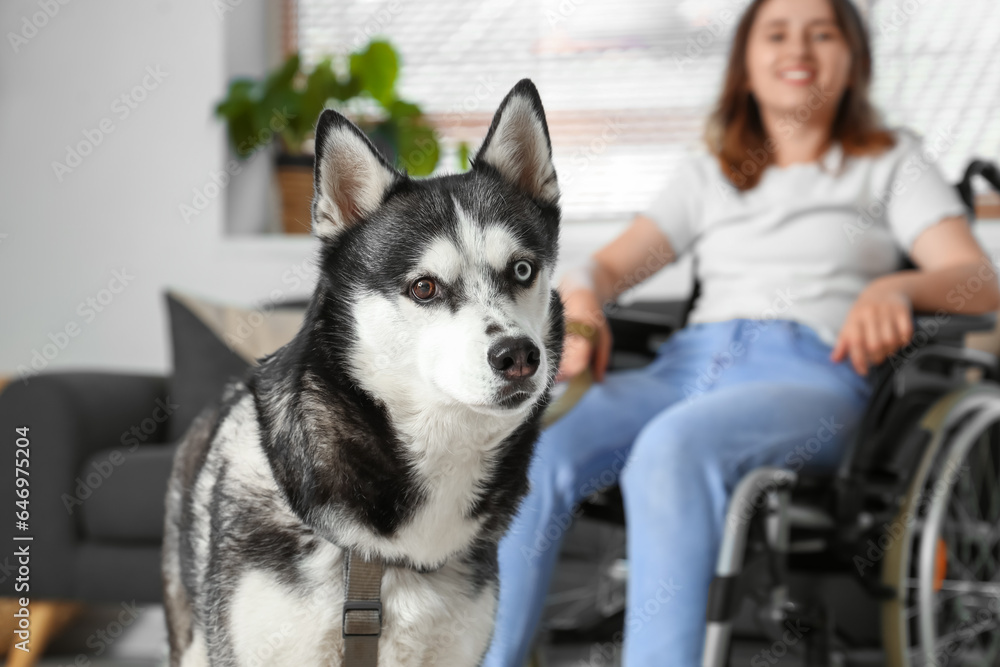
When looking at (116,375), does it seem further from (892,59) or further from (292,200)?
(892,59)

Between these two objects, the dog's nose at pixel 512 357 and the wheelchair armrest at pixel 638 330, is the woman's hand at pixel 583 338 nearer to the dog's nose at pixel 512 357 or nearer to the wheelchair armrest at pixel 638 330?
the wheelchair armrest at pixel 638 330

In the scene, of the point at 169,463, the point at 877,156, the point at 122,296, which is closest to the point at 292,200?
the point at 122,296

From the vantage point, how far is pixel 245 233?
3.26m

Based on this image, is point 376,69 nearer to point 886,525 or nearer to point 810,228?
point 810,228

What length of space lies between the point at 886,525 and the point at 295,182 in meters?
2.34

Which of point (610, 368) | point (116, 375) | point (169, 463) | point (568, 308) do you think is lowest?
point (169, 463)

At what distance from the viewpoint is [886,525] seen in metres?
1.57

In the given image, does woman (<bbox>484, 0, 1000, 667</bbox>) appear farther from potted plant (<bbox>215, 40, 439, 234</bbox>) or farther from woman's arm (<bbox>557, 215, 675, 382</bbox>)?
potted plant (<bbox>215, 40, 439, 234</bbox>)

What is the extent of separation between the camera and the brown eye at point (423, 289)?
3.35 ft

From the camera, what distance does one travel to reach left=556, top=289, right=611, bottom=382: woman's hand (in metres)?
1.52

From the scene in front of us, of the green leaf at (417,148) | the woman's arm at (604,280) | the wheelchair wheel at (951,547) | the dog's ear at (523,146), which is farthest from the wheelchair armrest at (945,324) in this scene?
the green leaf at (417,148)

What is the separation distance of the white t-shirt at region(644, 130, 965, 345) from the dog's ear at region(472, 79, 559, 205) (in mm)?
794

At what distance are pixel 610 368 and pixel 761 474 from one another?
520mm

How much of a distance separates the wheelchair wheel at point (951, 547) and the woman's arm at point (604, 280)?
2.03ft
